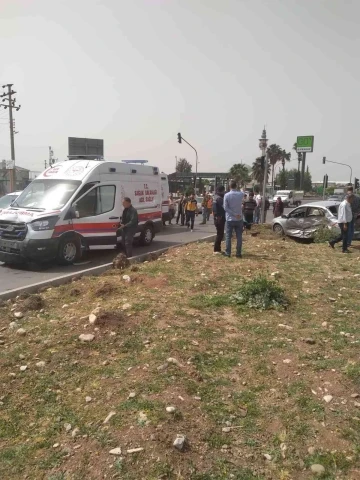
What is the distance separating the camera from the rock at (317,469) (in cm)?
279

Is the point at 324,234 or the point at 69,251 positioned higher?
the point at 324,234

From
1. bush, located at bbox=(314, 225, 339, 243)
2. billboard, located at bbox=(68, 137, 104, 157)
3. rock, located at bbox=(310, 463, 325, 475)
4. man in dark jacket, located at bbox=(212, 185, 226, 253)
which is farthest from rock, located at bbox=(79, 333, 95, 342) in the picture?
billboard, located at bbox=(68, 137, 104, 157)

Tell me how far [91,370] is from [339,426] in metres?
2.18

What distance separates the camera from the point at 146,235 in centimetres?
1340

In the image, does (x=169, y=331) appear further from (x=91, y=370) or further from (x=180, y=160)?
(x=180, y=160)

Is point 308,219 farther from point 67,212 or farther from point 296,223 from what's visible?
point 67,212

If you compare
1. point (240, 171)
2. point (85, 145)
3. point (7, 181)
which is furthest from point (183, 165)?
point (85, 145)

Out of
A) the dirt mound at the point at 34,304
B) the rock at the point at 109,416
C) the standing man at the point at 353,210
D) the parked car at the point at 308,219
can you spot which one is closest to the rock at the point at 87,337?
the rock at the point at 109,416

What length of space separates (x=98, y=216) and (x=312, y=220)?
23.0 ft

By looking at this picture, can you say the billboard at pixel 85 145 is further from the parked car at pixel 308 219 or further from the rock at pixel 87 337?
the rock at pixel 87 337

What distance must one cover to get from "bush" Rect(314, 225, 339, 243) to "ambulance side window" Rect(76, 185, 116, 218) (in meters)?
6.11

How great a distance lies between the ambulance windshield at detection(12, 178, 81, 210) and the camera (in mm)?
10203

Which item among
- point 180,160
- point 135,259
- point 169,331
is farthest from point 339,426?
point 180,160

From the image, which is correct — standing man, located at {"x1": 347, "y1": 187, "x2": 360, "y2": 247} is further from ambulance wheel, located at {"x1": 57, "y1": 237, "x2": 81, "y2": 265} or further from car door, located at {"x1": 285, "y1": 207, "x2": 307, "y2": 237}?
ambulance wheel, located at {"x1": 57, "y1": 237, "x2": 81, "y2": 265}
